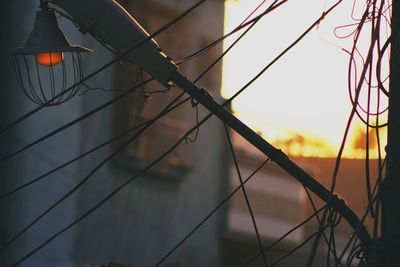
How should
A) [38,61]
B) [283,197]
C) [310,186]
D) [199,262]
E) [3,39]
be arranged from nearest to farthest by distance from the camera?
[310,186] < [38,61] < [3,39] < [199,262] < [283,197]

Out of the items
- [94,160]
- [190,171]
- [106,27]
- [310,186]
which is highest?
[190,171]

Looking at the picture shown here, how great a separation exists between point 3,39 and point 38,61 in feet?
42.6

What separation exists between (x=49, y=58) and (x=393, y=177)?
2.45 metres

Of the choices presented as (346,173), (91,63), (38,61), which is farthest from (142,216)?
(346,173)

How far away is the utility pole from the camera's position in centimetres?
782

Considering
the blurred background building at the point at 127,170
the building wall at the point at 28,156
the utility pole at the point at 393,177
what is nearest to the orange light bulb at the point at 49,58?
the utility pole at the point at 393,177

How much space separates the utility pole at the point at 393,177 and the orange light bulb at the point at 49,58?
221 centimetres

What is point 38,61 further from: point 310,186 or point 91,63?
point 91,63

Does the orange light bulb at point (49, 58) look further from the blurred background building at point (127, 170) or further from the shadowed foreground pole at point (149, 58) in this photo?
the blurred background building at point (127, 170)

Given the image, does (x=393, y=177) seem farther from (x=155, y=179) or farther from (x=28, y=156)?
(x=155, y=179)

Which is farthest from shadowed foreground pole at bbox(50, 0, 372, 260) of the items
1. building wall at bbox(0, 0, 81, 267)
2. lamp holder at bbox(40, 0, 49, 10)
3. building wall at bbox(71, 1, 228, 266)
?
building wall at bbox(71, 1, 228, 266)

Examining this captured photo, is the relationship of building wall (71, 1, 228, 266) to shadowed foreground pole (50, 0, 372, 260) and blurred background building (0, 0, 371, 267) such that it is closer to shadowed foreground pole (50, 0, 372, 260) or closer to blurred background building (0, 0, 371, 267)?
blurred background building (0, 0, 371, 267)

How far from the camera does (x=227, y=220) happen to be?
29438 mm

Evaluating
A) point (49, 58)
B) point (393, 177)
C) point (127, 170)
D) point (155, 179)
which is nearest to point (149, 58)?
point (49, 58)
